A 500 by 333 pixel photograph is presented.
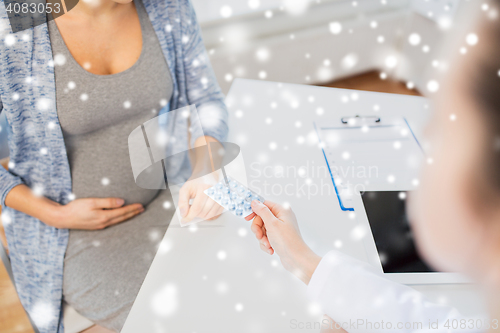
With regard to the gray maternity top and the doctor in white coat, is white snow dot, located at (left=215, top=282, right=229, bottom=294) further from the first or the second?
the gray maternity top

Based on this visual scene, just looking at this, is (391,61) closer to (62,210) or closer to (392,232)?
(392,232)

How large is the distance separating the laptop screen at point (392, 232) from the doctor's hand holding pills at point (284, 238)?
14 cm

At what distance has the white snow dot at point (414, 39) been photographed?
2257mm

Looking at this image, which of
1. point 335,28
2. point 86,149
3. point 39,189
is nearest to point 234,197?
point 86,149

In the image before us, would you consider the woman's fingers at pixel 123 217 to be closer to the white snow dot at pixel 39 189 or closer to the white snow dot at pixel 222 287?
the white snow dot at pixel 39 189

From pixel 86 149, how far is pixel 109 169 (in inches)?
3.0

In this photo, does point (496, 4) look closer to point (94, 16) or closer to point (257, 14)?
point (94, 16)

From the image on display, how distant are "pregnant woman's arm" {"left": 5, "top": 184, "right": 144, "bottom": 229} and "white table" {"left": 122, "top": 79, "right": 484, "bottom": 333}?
0.26m

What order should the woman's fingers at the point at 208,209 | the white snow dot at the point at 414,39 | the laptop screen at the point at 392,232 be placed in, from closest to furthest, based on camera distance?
the laptop screen at the point at 392,232 < the woman's fingers at the point at 208,209 < the white snow dot at the point at 414,39

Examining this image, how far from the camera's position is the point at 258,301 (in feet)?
1.77

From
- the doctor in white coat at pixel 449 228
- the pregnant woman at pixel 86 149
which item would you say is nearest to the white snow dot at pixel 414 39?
the pregnant woman at pixel 86 149

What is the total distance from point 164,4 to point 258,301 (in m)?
0.82

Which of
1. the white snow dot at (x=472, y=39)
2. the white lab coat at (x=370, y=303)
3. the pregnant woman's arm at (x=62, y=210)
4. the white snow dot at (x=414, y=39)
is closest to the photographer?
the white snow dot at (x=472, y=39)

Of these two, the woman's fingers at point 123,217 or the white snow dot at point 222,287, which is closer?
the white snow dot at point 222,287
